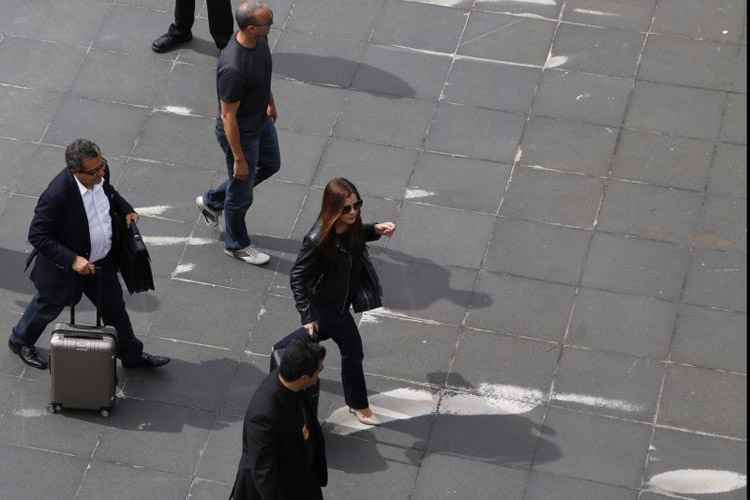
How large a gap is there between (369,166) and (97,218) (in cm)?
287

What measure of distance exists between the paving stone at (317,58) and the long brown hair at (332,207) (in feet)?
11.9

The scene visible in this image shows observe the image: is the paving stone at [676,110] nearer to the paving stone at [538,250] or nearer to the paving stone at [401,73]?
the paving stone at [538,250]

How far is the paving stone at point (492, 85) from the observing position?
1248 centimetres

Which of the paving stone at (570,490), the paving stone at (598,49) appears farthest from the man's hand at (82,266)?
the paving stone at (598,49)

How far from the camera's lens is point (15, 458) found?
9891 mm

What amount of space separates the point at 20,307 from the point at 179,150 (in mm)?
1943

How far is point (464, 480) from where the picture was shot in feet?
32.1

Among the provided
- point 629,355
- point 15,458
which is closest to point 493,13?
point 629,355

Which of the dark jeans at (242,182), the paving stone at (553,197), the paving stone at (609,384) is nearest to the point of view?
the paving stone at (609,384)

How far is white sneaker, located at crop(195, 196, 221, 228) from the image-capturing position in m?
11.3

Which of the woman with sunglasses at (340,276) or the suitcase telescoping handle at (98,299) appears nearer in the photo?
the woman with sunglasses at (340,276)

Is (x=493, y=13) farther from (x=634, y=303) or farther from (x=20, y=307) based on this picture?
(x=20, y=307)

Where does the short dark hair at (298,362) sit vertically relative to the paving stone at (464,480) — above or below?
above

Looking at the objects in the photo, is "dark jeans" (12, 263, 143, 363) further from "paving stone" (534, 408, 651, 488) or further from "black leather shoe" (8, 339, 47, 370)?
"paving stone" (534, 408, 651, 488)
